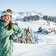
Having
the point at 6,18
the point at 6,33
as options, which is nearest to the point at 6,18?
the point at 6,18

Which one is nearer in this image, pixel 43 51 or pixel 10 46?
pixel 10 46

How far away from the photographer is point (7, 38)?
2.72 meters

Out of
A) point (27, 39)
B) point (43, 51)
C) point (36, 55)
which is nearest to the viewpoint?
point (36, 55)

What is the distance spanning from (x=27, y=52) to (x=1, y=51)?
6.73 ft

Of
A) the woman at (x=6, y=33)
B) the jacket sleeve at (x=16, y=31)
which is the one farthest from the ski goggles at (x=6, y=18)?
the jacket sleeve at (x=16, y=31)

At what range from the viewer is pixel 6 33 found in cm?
271

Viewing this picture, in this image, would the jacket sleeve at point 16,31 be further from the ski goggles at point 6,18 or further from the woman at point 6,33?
the ski goggles at point 6,18

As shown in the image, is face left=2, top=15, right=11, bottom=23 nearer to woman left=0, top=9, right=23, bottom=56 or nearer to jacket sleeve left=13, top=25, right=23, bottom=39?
woman left=0, top=9, right=23, bottom=56

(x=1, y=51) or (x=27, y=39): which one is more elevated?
(x=1, y=51)

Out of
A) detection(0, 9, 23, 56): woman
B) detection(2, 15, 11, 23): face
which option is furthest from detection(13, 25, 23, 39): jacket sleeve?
detection(2, 15, 11, 23): face

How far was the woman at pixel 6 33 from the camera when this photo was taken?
2.68 meters

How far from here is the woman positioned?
2.68m

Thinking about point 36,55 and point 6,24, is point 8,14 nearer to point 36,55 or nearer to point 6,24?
point 6,24

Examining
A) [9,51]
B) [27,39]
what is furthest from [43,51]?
[27,39]
